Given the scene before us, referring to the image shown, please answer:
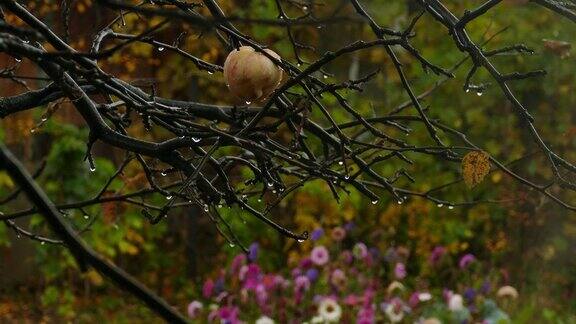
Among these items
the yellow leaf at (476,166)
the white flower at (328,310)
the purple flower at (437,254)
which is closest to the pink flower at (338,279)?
the white flower at (328,310)

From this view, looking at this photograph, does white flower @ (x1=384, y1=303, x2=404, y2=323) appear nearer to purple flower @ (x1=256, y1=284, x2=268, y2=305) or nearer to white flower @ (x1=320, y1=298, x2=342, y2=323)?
white flower @ (x1=320, y1=298, x2=342, y2=323)

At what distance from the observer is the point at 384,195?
356 inches

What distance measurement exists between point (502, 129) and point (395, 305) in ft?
15.2

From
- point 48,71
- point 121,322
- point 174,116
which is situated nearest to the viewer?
point 48,71

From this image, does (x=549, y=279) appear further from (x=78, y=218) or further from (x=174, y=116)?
(x=174, y=116)

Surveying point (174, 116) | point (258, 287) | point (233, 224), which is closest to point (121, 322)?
point (233, 224)

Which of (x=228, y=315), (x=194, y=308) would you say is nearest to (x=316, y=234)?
(x=194, y=308)

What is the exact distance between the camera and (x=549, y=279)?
9109mm

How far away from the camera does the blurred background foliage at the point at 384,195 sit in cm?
844

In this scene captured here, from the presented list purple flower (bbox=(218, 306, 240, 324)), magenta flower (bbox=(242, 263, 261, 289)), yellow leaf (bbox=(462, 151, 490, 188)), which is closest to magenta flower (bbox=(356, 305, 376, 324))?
purple flower (bbox=(218, 306, 240, 324))

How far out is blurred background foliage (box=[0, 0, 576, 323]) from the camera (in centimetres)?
844

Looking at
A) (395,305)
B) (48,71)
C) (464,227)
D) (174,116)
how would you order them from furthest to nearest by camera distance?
(464,227) → (395,305) → (174,116) → (48,71)

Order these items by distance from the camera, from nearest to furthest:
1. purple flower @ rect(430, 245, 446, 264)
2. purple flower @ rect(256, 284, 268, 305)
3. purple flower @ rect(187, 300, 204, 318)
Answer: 1. purple flower @ rect(256, 284, 268, 305)
2. purple flower @ rect(187, 300, 204, 318)
3. purple flower @ rect(430, 245, 446, 264)

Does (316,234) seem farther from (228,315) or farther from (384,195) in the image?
(384,195)
